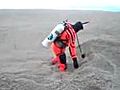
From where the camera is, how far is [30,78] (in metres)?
8.17

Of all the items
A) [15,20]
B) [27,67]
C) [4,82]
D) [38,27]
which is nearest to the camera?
[4,82]

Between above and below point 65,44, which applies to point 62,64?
below

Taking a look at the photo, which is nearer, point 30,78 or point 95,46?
point 30,78

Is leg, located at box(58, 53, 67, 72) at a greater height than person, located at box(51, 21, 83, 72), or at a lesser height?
lesser

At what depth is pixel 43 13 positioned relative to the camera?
1920 centimetres

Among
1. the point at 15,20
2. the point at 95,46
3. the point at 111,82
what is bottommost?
the point at 111,82

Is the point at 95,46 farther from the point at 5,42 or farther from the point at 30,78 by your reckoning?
the point at 5,42

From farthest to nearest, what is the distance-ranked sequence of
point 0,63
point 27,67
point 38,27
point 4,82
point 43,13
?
point 43,13 → point 38,27 → point 0,63 → point 27,67 → point 4,82

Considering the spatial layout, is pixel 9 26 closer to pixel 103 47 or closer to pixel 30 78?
pixel 103 47

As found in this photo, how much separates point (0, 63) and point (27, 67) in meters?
1.02

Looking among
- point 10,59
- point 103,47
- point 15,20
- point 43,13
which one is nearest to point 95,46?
point 103,47

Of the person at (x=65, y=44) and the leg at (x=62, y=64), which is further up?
the person at (x=65, y=44)

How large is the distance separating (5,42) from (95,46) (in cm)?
380

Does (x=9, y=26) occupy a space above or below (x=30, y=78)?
above
